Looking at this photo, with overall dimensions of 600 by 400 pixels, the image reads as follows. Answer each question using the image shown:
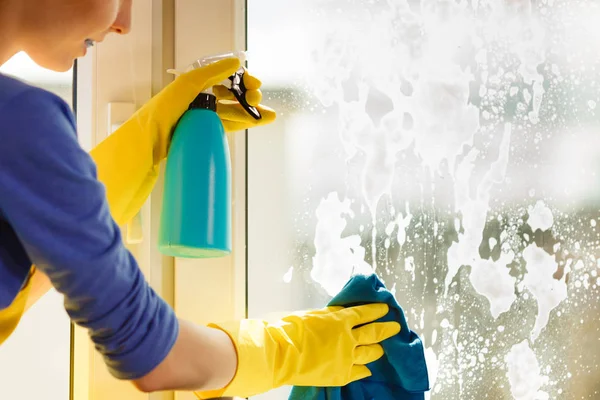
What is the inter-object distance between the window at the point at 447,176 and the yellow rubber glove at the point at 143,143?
0.25 meters

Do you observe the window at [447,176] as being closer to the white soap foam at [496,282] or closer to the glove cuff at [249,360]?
the white soap foam at [496,282]

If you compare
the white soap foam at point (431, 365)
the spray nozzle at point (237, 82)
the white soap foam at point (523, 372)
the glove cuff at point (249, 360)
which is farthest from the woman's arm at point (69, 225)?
the white soap foam at point (523, 372)

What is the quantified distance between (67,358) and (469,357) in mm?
785

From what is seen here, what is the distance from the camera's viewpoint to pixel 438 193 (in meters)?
1.22

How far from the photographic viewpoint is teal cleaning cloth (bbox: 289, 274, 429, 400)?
3.05 feet

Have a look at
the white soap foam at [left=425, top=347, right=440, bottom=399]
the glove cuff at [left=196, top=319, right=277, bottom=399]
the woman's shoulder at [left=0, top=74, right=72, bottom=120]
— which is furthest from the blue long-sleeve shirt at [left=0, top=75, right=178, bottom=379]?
the white soap foam at [left=425, top=347, right=440, bottom=399]

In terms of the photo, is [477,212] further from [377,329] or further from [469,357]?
[377,329]

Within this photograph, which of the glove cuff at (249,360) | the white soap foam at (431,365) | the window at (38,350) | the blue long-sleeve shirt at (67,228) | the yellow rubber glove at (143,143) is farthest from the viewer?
the white soap foam at (431,365)

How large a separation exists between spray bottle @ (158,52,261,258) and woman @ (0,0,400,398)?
0.13 feet

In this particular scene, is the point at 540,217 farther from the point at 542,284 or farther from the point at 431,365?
the point at 431,365

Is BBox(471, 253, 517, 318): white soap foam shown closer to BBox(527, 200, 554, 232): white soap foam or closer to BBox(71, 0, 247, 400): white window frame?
BBox(527, 200, 554, 232): white soap foam

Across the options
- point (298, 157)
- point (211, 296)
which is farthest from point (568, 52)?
point (211, 296)

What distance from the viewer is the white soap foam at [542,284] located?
50.7 inches

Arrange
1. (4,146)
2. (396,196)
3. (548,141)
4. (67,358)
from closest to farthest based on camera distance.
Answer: (4,146), (67,358), (396,196), (548,141)
